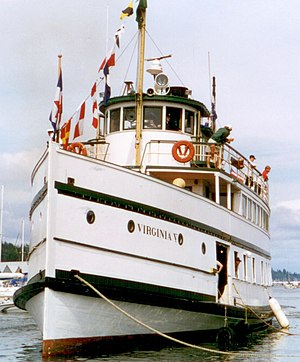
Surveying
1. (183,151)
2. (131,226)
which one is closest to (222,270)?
(183,151)

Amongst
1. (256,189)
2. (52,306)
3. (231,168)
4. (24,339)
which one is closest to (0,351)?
(24,339)

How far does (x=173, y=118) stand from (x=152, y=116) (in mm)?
625

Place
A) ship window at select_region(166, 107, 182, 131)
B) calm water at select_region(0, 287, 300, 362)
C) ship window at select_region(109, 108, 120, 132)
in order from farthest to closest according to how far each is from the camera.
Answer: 1. ship window at select_region(109, 108, 120, 132)
2. ship window at select_region(166, 107, 182, 131)
3. calm water at select_region(0, 287, 300, 362)

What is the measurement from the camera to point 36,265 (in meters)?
13.3

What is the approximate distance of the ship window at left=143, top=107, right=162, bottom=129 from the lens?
1689 cm

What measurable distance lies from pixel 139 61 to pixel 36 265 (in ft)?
19.7

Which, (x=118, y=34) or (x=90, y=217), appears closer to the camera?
(x=90, y=217)

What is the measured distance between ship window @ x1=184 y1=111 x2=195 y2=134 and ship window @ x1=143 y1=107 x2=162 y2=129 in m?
0.87

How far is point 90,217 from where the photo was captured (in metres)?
12.4

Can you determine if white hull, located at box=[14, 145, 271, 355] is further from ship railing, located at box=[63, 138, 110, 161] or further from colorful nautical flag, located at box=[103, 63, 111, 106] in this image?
ship railing, located at box=[63, 138, 110, 161]

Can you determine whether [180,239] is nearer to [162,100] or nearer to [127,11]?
[162,100]

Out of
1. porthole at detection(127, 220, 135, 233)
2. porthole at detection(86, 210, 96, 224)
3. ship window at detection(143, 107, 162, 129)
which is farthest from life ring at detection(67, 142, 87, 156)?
porthole at detection(86, 210, 96, 224)

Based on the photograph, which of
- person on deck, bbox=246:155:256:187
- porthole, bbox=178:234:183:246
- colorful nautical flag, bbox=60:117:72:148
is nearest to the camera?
porthole, bbox=178:234:183:246

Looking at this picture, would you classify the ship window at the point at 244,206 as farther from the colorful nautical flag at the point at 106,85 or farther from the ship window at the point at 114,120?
the colorful nautical flag at the point at 106,85
